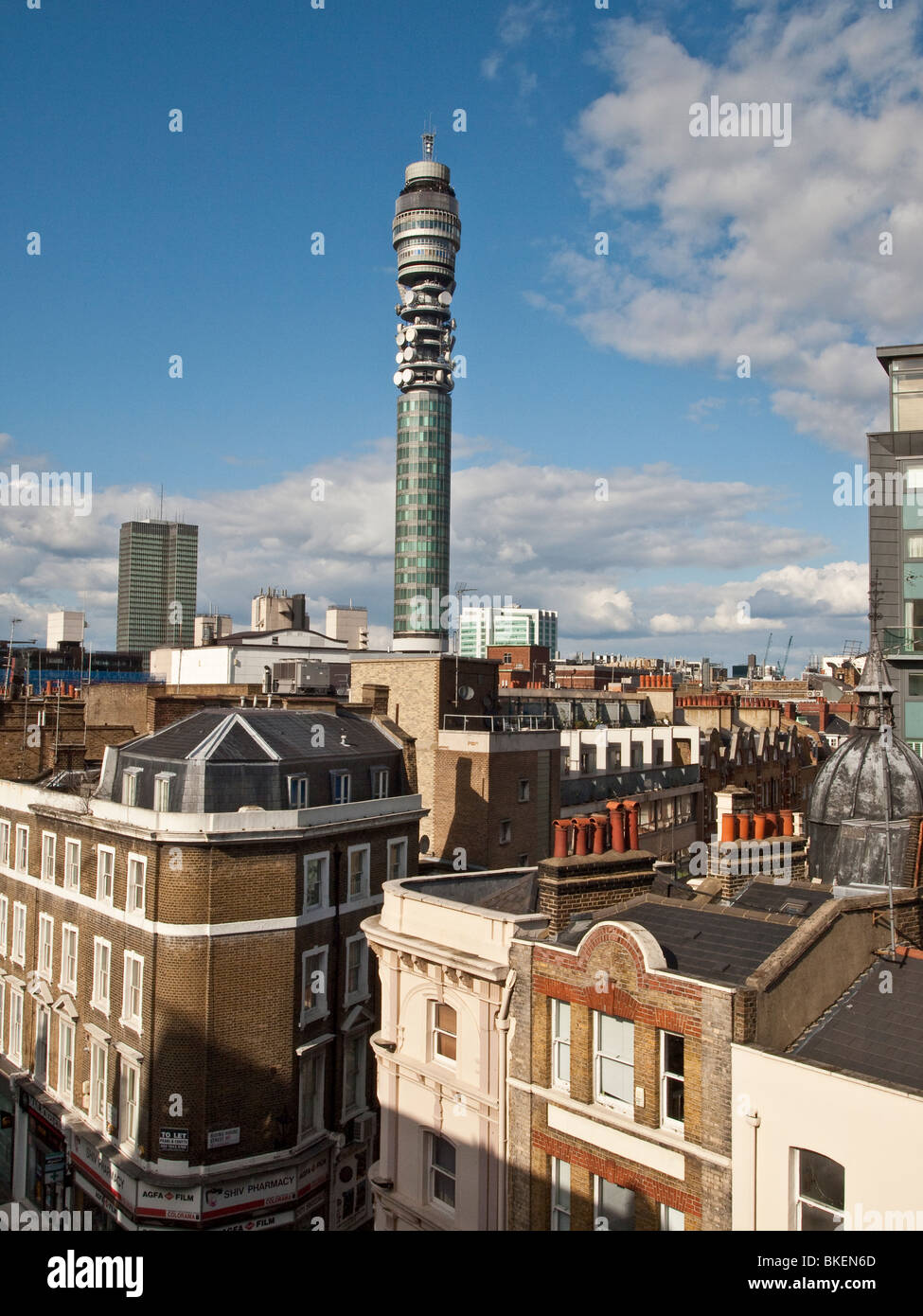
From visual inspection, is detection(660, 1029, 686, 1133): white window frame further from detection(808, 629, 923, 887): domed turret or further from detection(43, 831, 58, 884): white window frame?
detection(43, 831, 58, 884): white window frame

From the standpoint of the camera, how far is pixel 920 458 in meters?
35.4

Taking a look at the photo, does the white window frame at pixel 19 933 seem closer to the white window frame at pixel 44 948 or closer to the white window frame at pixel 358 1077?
the white window frame at pixel 44 948

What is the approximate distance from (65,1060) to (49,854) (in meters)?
7.31

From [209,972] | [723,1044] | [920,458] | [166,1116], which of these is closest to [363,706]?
[209,972]

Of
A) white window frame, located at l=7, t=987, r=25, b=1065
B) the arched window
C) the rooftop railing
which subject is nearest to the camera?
the arched window

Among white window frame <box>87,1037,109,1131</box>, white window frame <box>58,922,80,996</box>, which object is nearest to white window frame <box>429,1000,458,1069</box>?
white window frame <box>87,1037,109,1131</box>

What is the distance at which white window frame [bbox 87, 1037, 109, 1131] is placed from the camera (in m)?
31.4

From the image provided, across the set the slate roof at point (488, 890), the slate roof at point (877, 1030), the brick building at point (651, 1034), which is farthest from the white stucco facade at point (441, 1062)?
the slate roof at point (877, 1030)

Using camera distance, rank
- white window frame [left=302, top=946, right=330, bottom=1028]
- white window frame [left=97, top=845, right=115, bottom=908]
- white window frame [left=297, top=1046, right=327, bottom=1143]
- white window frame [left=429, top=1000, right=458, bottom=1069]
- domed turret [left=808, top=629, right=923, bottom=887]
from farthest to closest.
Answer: white window frame [left=97, top=845, right=115, bottom=908] → white window frame [left=302, top=946, right=330, bottom=1028] → white window frame [left=297, top=1046, right=327, bottom=1143] → domed turret [left=808, top=629, right=923, bottom=887] → white window frame [left=429, top=1000, right=458, bottom=1069]

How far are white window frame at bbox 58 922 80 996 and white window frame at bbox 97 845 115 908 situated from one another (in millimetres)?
2565

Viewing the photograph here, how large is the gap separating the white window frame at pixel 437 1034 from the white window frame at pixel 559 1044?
311 cm

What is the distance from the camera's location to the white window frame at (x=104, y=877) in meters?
31.5

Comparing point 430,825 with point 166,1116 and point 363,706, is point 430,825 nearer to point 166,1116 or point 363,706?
point 363,706
